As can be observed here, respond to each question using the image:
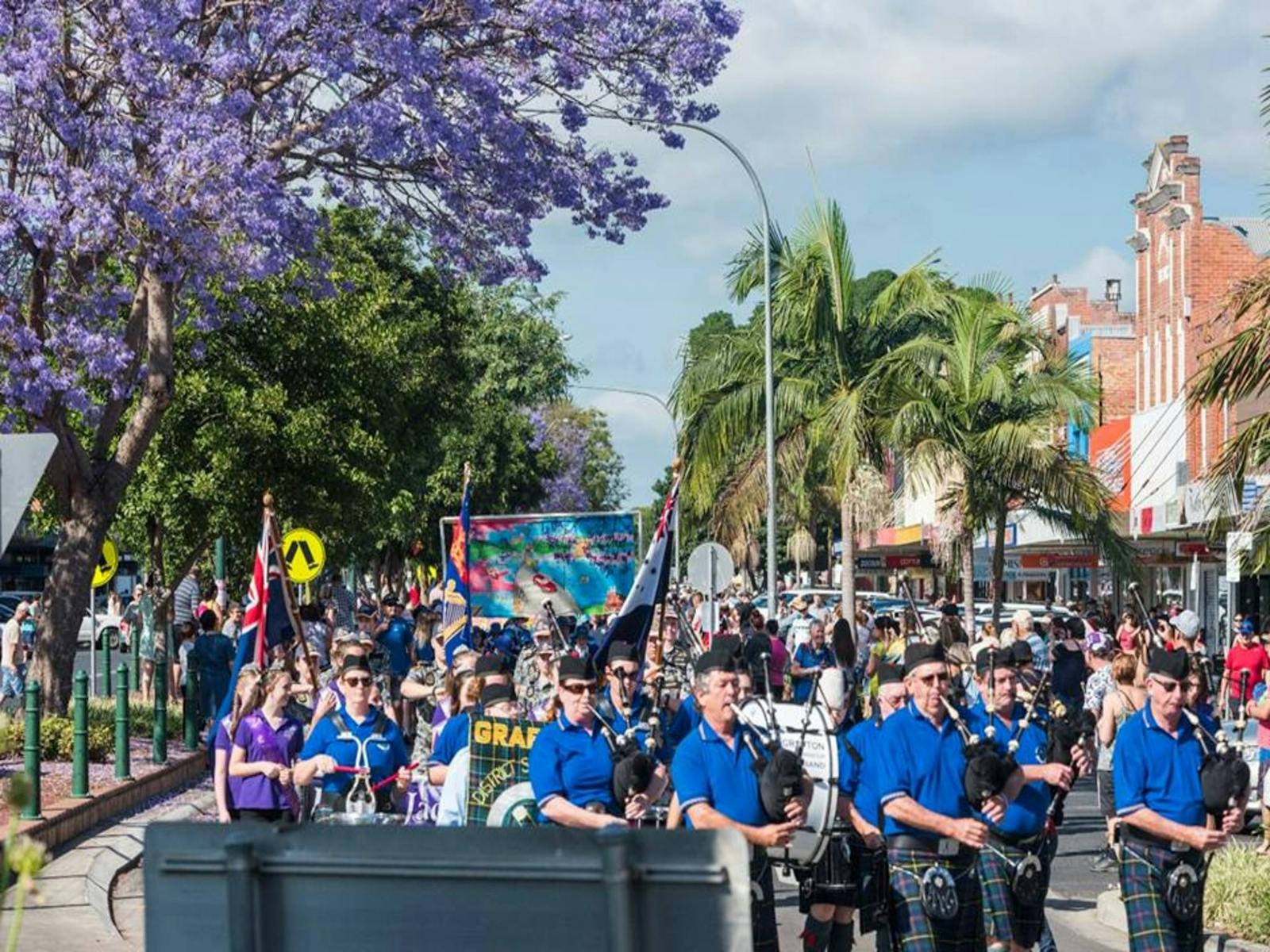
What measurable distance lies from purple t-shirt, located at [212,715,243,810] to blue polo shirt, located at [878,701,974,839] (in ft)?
13.7

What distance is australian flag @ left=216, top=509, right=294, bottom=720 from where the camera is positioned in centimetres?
1736

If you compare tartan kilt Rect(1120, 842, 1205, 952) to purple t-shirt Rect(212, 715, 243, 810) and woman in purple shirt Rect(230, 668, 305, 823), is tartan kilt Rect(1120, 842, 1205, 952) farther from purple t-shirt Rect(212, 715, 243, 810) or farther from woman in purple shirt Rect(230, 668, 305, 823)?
purple t-shirt Rect(212, 715, 243, 810)

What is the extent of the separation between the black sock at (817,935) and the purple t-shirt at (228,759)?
10.8ft

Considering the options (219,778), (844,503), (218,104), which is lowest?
(219,778)

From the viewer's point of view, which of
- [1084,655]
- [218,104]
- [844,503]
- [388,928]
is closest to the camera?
[388,928]

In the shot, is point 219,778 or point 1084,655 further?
point 1084,655

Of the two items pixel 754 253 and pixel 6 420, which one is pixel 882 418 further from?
pixel 6 420

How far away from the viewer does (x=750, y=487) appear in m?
38.0

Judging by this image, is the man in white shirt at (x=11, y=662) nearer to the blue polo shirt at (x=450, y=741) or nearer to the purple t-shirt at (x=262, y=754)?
the purple t-shirt at (x=262, y=754)

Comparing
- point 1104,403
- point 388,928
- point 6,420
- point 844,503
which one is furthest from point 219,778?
point 1104,403

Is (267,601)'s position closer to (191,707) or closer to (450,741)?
(191,707)

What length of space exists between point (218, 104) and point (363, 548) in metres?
34.4

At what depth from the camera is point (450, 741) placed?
38.7 feet

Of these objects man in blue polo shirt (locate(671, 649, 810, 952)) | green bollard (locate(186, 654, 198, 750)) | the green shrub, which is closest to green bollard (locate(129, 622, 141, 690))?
green bollard (locate(186, 654, 198, 750))
